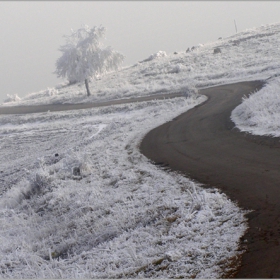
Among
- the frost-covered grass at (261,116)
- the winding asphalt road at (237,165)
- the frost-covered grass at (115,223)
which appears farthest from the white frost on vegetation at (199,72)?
the frost-covered grass at (115,223)

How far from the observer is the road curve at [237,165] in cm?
515

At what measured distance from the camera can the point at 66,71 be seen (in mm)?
51938

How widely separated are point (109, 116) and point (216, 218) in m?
25.3

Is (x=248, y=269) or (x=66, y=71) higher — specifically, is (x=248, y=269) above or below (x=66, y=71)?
below

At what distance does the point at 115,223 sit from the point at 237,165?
3795mm

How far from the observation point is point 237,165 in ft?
32.1

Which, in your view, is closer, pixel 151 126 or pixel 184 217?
pixel 184 217

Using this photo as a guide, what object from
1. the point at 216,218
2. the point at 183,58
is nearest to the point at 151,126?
the point at 216,218

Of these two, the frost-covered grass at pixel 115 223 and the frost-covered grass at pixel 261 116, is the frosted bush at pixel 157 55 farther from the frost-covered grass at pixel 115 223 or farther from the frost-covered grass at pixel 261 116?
the frost-covered grass at pixel 115 223

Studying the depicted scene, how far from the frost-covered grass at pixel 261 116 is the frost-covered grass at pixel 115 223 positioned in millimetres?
4163

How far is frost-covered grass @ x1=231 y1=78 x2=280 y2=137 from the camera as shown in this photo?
511 inches

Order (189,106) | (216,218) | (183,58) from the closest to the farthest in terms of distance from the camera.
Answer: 1. (216,218)
2. (189,106)
3. (183,58)

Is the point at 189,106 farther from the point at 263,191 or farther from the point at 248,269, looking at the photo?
the point at 248,269

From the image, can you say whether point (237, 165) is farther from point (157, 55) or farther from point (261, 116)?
point (157, 55)
